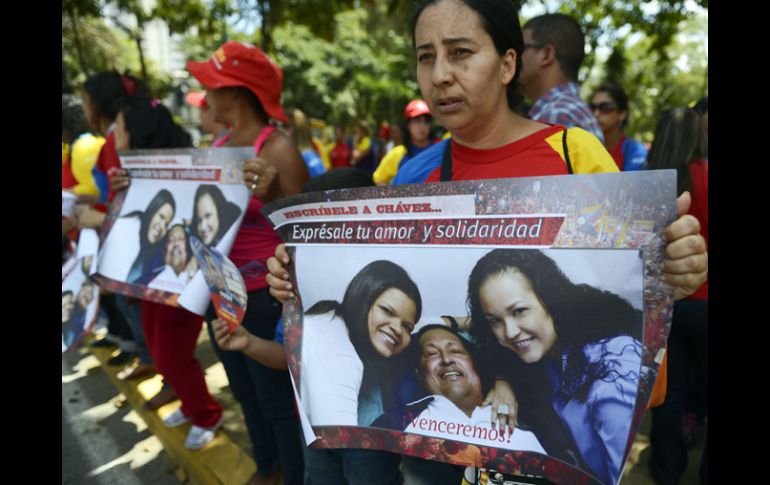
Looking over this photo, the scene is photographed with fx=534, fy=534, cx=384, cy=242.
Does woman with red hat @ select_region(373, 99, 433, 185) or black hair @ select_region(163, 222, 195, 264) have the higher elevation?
woman with red hat @ select_region(373, 99, 433, 185)

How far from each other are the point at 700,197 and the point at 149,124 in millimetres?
2777

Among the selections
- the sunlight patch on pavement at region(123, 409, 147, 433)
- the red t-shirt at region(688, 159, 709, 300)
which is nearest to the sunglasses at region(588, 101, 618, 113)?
the red t-shirt at region(688, 159, 709, 300)

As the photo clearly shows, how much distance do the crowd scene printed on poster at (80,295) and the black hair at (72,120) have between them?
1.52 meters

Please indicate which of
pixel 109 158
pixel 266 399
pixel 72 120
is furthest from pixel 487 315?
pixel 72 120

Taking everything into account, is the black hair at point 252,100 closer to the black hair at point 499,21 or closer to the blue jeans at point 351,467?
the black hair at point 499,21

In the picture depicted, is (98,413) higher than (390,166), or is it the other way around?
(390,166)

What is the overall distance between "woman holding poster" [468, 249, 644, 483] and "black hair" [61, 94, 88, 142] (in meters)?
3.80

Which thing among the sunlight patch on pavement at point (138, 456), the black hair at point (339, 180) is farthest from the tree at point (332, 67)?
the black hair at point (339, 180)

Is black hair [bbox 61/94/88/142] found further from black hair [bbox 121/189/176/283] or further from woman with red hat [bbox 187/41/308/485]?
woman with red hat [bbox 187/41/308/485]

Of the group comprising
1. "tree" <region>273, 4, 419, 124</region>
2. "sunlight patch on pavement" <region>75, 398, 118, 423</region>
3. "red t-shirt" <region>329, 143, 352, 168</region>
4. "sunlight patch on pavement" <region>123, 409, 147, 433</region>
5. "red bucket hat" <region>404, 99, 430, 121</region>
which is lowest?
"sunlight patch on pavement" <region>123, 409, 147, 433</region>

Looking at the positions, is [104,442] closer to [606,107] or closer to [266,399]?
[266,399]

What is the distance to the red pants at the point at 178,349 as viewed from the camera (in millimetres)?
2776

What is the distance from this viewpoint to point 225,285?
1.79 m

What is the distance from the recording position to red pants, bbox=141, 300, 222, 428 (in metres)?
2.78
